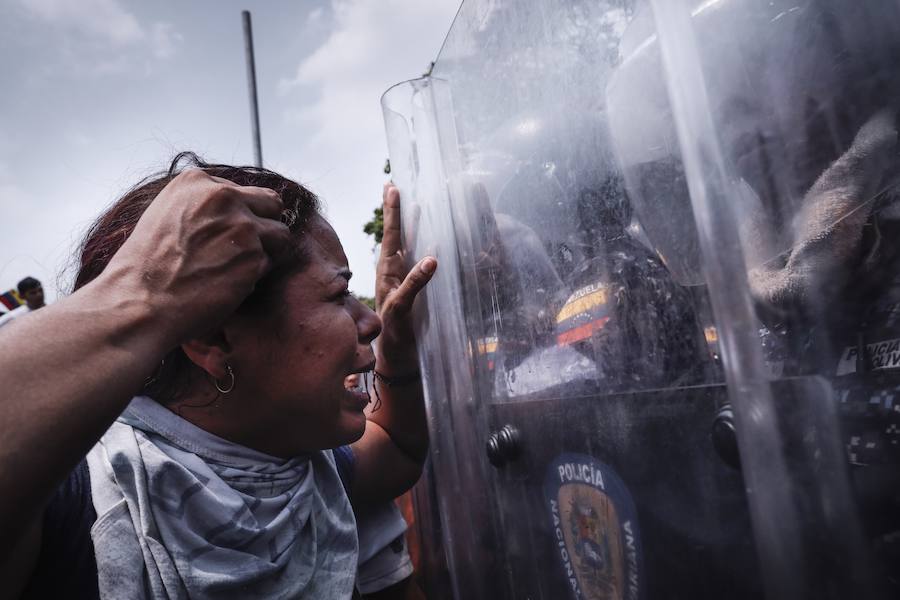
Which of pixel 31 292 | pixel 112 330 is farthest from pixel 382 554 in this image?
pixel 31 292

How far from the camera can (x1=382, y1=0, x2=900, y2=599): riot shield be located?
596 millimetres

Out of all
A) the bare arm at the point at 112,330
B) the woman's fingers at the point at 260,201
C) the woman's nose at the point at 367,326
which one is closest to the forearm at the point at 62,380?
the bare arm at the point at 112,330

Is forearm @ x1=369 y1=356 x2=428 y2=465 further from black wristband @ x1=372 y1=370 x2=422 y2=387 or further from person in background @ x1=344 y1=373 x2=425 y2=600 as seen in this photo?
person in background @ x1=344 y1=373 x2=425 y2=600

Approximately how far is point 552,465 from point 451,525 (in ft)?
1.89

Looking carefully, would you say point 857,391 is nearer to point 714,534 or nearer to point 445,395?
point 714,534

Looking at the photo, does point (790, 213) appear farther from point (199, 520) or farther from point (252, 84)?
point (252, 84)

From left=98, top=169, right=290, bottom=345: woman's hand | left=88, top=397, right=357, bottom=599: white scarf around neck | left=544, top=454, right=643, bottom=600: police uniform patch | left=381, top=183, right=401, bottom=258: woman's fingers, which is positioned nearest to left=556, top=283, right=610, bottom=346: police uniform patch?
left=544, top=454, right=643, bottom=600: police uniform patch

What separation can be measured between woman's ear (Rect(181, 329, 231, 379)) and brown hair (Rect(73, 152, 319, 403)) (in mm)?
73

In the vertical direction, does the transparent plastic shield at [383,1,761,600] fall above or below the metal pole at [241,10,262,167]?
below

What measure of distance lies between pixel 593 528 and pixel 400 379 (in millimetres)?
929

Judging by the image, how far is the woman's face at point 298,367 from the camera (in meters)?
1.18

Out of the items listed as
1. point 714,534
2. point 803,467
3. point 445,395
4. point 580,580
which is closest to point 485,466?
point 445,395

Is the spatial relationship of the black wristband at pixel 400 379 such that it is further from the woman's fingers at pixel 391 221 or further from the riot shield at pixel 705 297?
the riot shield at pixel 705 297

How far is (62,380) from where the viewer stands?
65 cm
